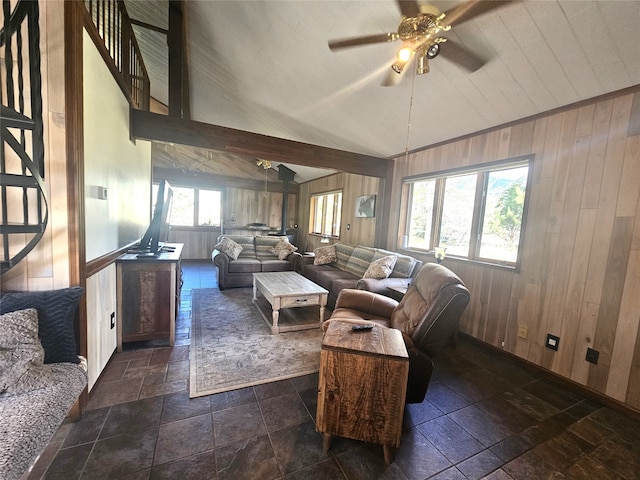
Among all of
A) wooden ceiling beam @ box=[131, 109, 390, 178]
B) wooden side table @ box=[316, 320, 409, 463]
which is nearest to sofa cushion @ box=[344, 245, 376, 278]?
wooden ceiling beam @ box=[131, 109, 390, 178]

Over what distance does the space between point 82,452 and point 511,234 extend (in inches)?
146

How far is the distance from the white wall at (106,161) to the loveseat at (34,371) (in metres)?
0.44

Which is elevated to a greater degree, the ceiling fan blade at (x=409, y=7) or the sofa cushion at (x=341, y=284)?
the ceiling fan blade at (x=409, y=7)

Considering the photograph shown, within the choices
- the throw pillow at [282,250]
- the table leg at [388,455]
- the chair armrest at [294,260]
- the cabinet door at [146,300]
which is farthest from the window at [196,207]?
the table leg at [388,455]

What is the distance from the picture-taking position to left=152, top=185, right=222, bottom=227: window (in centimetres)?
684

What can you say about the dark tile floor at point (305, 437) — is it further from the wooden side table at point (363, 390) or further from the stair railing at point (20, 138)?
the stair railing at point (20, 138)

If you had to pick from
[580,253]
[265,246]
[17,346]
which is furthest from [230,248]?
[580,253]

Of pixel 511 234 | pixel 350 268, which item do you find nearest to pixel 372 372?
pixel 511 234

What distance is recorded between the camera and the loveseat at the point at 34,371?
0.93 m

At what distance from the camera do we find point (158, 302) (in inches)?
96.4

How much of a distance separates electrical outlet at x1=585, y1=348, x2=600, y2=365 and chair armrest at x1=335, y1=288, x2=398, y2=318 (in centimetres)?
152

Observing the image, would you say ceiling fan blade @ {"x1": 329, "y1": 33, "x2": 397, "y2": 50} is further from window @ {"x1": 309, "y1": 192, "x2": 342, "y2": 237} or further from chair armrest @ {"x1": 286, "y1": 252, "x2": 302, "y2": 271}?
window @ {"x1": 309, "y1": 192, "x2": 342, "y2": 237}

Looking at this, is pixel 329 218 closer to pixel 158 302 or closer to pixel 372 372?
pixel 158 302

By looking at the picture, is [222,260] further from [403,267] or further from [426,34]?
[426,34]
